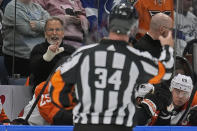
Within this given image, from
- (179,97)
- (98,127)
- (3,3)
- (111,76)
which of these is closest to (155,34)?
(179,97)

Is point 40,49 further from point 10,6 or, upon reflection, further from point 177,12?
point 177,12

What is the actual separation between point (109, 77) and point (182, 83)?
308 cm

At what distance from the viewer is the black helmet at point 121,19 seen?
16.2 feet

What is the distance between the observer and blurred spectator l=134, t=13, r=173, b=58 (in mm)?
7074

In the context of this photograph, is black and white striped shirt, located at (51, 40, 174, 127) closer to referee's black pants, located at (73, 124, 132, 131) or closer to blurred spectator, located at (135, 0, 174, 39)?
referee's black pants, located at (73, 124, 132, 131)

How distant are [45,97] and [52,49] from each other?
2.05 ft

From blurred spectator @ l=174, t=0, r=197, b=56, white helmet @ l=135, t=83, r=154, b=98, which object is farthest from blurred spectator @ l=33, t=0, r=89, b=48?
blurred spectator @ l=174, t=0, r=197, b=56

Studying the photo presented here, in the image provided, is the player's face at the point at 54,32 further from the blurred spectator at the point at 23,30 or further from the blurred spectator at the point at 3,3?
the blurred spectator at the point at 3,3

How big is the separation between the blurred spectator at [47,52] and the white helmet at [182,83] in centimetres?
138

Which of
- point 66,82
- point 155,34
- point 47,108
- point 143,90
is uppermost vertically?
point 155,34

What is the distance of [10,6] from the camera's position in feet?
26.7

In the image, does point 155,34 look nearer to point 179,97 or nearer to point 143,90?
point 143,90

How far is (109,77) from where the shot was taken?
4.88m

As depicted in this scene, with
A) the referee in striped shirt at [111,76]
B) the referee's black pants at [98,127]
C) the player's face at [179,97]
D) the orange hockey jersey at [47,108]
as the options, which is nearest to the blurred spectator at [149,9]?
the player's face at [179,97]
